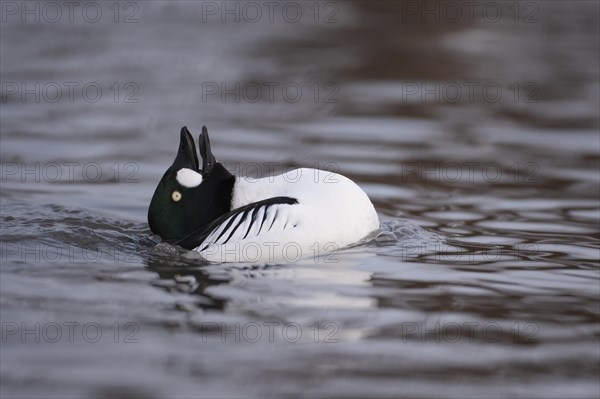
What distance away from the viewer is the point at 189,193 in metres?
8.25

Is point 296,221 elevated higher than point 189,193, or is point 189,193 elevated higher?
point 189,193

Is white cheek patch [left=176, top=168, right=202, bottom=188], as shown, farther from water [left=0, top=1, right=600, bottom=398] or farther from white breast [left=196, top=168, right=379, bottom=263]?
water [left=0, top=1, right=600, bottom=398]

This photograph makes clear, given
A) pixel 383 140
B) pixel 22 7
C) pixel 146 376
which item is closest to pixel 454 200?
pixel 383 140

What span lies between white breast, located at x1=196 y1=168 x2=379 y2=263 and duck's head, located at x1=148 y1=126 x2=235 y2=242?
0.14m

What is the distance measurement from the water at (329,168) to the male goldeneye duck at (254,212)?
16 centimetres

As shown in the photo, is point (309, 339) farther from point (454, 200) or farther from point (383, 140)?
point (383, 140)

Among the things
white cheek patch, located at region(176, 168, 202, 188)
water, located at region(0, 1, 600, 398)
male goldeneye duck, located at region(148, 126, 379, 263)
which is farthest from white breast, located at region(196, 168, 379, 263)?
white cheek patch, located at region(176, 168, 202, 188)

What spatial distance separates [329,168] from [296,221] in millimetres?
3092

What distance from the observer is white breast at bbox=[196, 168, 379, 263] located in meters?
7.86

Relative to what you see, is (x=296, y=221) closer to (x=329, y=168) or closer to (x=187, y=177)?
(x=187, y=177)

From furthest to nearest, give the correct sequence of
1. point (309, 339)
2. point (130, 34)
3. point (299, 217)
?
point (130, 34), point (299, 217), point (309, 339)

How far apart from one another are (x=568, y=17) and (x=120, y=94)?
8.09 meters

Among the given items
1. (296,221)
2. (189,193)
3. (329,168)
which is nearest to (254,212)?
(296,221)

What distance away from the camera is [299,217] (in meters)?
7.87
